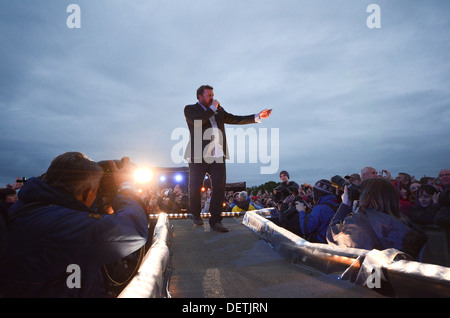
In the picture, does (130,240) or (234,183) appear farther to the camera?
(234,183)

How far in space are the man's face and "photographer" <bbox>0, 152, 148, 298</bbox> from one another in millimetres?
2859

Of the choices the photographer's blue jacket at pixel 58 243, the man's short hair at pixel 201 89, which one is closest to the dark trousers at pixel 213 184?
the man's short hair at pixel 201 89

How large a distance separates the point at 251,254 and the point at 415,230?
160 cm

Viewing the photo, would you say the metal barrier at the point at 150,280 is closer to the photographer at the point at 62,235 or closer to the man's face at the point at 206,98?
the photographer at the point at 62,235

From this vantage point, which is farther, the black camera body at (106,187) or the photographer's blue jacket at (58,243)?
the black camera body at (106,187)

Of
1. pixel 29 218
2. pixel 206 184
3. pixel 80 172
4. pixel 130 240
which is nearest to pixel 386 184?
pixel 130 240

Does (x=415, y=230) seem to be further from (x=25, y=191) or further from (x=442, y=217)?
(x=25, y=191)

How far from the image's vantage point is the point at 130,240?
5.95 ft

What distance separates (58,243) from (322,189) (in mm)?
3651

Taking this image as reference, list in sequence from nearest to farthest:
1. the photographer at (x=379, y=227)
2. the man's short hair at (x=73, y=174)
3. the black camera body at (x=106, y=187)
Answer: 1. the man's short hair at (x=73, y=174)
2. the black camera body at (x=106, y=187)
3. the photographer at (x=379, y=227)

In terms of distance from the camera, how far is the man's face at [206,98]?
15.2ft

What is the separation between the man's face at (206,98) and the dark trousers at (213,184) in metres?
0.93

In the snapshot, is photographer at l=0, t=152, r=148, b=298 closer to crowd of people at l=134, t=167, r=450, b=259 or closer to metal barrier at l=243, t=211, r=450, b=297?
crowd of people at l=134, t=167, r=450, b=259

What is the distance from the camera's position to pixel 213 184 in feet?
15.3
